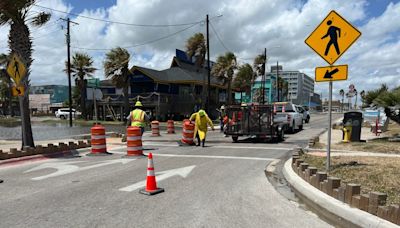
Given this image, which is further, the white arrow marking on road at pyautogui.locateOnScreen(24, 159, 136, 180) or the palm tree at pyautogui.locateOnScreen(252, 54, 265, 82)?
the palm tree at pyautogui.locateOnScreen(252, 54, 265, 82)

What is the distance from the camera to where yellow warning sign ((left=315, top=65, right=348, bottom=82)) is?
7.30 m

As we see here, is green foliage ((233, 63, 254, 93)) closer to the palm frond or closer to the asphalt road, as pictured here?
the palm frond

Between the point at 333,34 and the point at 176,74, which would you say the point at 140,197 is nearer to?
the point at 333,34

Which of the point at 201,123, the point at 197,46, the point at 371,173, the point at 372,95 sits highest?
the point at 197,46

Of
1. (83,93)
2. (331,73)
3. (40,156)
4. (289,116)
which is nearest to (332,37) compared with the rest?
(331,73)

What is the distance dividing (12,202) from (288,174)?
5.56 meters

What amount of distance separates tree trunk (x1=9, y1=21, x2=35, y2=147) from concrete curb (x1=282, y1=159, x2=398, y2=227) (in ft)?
31.1

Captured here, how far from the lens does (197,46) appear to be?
3594cm

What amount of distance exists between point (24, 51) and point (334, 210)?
1122 cm

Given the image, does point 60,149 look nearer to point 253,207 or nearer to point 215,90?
point 253,207

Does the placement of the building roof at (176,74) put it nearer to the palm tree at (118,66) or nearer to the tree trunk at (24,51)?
the palm tree at (118,66)

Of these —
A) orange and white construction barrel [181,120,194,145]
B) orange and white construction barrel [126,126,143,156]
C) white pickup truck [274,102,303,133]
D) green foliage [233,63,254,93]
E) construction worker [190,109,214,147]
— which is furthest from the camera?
green foliage [233,63,254,93]

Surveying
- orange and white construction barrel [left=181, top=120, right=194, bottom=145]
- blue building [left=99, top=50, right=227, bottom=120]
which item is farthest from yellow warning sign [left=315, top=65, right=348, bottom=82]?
blue building [left=99, top=50, right=227, bottom=120]

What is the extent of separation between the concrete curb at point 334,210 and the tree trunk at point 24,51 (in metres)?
9.48
